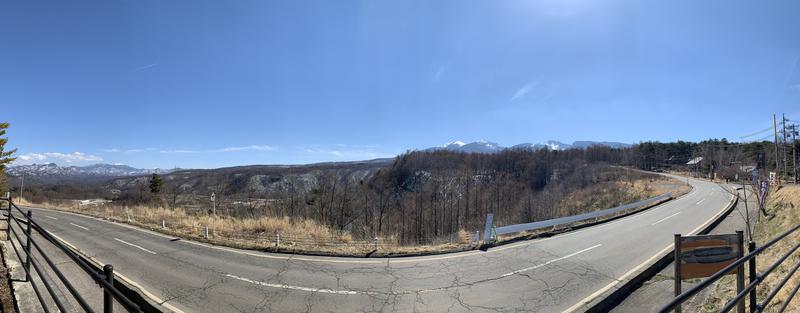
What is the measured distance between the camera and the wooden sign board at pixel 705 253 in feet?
14.9

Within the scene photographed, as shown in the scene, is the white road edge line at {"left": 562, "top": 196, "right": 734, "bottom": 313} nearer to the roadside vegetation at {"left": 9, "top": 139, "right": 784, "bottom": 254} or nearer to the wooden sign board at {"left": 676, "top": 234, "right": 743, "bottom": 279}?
the wooden sign board at {"left": 676, "top": 234, "right": 743, "bottom": 279}

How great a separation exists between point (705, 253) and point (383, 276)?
6.44 m

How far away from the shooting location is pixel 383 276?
8531 mm

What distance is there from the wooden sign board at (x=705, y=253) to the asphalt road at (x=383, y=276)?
92.3 inches

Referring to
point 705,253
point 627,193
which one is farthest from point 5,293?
point 627,193

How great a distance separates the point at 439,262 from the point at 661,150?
4681 inches

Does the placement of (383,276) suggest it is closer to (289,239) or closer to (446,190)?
(289,239)

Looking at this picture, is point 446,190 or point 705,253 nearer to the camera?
point 705,253

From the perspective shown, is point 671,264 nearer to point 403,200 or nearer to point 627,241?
point 627,241

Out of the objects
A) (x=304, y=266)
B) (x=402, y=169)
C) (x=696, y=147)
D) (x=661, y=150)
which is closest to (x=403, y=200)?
(x=402, y=169)

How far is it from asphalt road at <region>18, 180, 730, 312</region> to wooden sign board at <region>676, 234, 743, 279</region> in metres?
2.34

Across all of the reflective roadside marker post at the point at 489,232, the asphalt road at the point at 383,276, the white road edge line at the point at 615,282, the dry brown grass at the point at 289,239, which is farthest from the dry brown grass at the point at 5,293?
the reflective roadside marker post at the point at 489,232

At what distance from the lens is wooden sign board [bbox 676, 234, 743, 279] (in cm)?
453

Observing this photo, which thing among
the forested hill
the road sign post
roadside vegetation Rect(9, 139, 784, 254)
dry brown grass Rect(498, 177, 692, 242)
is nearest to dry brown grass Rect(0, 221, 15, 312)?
roadside vegetation Rect(9, 139, 784, 254)
